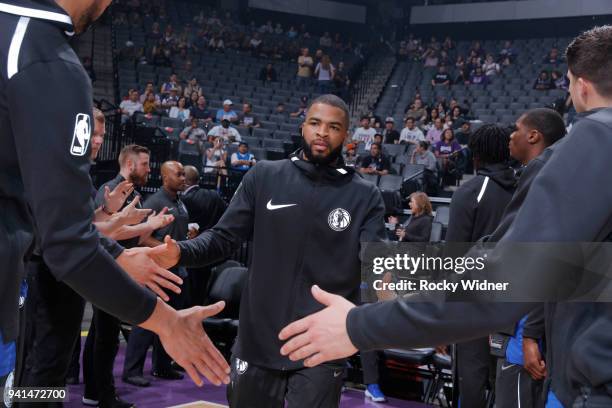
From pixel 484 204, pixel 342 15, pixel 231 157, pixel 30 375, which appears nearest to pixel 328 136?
pixel 484 204

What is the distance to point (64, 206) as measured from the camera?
174 cm

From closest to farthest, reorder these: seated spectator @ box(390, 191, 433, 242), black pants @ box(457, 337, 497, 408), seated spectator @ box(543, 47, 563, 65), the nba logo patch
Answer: the nba logo patch
black pants @ box(457, 337, 497, 408)
seated spectator @ box(390, 191, 433, 242)
seated spectator @ box(543, 47, 563, 65)

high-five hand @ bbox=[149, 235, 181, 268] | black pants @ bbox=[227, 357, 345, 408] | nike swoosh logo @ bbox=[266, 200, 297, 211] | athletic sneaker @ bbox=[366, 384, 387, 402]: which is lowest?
athletic sneaker @ bbox=[366, 384, 387, 402]

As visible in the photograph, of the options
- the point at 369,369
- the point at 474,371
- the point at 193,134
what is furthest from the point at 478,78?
the point at 474,371

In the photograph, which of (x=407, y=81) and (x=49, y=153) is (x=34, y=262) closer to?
(x=49, y=153)

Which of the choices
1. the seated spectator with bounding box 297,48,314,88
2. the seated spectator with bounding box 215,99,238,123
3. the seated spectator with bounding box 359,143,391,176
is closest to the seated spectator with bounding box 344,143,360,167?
the seated spectator with bounding box 359,143,391,176

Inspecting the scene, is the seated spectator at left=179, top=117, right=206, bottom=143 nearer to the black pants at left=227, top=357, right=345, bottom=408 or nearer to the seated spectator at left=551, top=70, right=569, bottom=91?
the seated spectator at left=551, top=70, right=569, bottom=91

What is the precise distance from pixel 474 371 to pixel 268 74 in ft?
57.5

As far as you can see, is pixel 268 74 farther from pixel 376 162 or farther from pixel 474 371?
pixel 474 371

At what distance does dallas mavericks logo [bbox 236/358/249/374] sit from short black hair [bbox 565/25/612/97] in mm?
2010

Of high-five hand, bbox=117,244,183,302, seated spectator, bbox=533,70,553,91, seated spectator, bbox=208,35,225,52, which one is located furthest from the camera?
seated spectator, bbox=208,35,225,52

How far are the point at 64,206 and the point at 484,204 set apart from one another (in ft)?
9.65

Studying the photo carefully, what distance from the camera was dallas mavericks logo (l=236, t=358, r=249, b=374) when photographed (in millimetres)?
3268

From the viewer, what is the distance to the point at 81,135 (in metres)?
1.77
